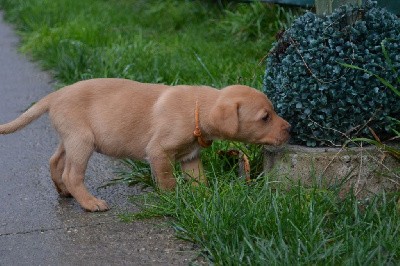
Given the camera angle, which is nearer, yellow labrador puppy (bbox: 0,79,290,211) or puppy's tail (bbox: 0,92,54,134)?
yellow labrador puppy (bbox: 0,79,290,211)

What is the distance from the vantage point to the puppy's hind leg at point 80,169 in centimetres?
541

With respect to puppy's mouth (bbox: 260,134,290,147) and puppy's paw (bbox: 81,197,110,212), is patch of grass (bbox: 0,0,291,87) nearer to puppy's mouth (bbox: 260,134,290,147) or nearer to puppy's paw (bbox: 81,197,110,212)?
puppy's mouth (bbox: 260,134,290,147)

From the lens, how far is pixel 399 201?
16.1ft

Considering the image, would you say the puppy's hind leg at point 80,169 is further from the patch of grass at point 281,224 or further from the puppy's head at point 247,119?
the puppy's head at point 247,119

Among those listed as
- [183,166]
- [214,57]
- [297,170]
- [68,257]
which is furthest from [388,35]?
[214,57]

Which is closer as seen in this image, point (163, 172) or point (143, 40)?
point (163, 172)

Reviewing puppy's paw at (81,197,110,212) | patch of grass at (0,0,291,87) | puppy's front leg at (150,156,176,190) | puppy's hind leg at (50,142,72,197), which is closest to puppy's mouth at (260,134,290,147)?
puppy's front leg at (150,156,176,190)

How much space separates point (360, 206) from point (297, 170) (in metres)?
0.47

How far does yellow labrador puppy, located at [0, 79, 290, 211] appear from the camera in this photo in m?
5.36

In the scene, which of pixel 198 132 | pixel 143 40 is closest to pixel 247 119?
pixel 198 132

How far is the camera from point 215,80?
292 inches

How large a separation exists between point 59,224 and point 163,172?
0.72 meters

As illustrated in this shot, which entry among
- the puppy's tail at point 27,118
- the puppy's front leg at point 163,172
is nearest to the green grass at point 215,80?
the puppy's front leg at point 163,172

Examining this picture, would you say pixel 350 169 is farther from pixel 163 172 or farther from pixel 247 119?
pixel 163 172
